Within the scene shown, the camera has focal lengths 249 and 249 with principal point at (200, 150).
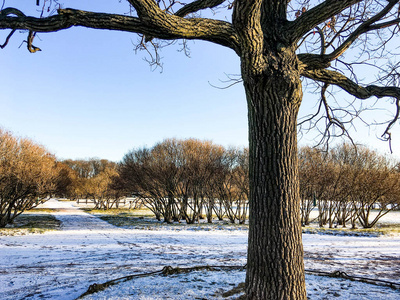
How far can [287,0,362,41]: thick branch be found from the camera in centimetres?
294

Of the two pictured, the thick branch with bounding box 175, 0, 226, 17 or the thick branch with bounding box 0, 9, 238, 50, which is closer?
the thick branch with bounding box 0, 9, 238, 50

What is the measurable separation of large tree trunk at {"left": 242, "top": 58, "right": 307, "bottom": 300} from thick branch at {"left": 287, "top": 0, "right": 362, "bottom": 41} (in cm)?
60

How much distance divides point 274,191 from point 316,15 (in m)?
2.20

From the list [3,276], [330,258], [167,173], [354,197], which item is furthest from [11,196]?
[354,197]

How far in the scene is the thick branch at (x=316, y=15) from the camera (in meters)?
2.94

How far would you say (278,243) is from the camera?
2.89 m

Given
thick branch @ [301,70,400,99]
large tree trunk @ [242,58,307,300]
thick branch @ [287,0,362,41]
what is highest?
thick branch @ [287,0,362,41]

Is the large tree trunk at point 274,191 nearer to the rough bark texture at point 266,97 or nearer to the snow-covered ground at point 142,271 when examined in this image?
the rough bark texture at point 266,97

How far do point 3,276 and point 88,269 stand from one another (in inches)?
60.7

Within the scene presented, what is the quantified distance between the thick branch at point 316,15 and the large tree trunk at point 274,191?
1.97ft

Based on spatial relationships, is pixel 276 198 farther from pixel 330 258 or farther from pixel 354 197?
pixel 354 197

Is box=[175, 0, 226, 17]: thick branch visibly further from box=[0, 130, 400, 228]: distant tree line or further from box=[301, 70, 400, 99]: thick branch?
box=[0, 130, 400, 228]: distant tree line

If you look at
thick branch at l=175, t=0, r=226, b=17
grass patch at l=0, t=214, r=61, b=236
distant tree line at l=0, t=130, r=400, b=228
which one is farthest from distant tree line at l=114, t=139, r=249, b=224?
thick branch at l=175, t=0, r=226, b=17

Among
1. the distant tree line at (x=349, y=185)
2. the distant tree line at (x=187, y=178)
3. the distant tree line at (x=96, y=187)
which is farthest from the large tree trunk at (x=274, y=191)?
the distant tree line at (x=96, y=187)
